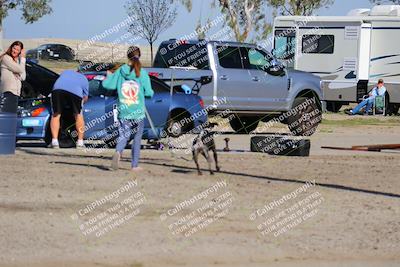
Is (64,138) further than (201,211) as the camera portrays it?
Yes

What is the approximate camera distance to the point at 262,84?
21.7 metres

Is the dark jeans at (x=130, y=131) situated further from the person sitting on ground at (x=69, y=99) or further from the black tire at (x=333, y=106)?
the black tire at (x=333, y=106)

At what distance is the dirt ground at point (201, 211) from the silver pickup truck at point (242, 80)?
5011 millimetres

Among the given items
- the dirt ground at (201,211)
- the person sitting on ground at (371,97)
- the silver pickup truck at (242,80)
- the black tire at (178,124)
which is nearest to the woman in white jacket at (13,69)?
the dirt ground at (201,211)

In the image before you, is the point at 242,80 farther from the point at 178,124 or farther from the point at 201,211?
the point at 201,211

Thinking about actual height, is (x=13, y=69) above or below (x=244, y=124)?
above

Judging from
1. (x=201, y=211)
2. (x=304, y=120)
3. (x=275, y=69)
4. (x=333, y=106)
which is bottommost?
(x=333, y=106)

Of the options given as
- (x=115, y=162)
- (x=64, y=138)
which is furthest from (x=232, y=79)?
(x=115, y=162)

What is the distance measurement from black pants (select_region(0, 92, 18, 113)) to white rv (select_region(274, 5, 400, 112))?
58.6 feet

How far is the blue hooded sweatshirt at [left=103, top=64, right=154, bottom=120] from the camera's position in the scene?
12711mm

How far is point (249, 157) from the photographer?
16203 mm

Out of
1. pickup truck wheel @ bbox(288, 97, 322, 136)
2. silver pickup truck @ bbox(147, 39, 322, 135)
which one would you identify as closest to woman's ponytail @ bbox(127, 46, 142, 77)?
silver pickup truck @ bbox(147, 39, 322, 135)

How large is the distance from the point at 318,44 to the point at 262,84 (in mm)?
11080

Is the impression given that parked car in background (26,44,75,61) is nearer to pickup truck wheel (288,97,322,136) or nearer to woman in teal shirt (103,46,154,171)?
pickup truck wheel (288,97,322,136)
